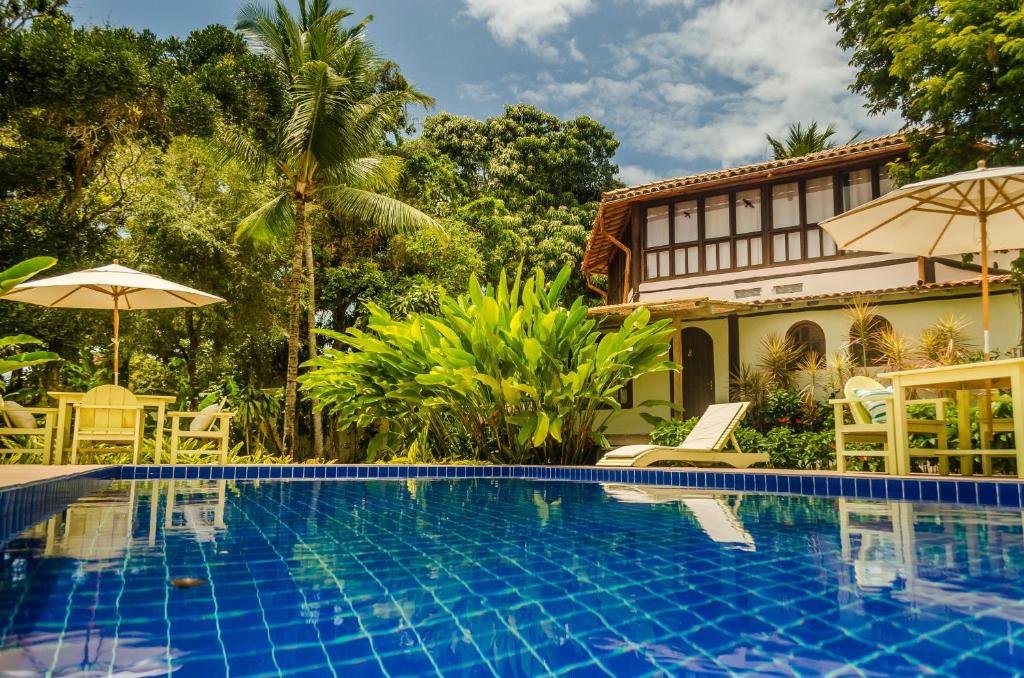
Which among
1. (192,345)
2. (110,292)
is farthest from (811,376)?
(192,345)

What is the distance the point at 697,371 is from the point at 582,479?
28.4 feet

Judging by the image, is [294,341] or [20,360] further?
[294,341]

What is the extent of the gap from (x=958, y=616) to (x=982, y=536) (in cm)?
206

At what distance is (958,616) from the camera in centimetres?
257

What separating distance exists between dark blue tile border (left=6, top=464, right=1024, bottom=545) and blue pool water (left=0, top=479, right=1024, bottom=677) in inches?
9.0

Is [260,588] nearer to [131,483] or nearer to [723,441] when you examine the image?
[131,483]

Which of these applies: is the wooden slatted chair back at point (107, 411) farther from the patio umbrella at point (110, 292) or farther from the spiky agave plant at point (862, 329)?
the spiky agave plant at point (862, 329)

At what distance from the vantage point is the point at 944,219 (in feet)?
25.5

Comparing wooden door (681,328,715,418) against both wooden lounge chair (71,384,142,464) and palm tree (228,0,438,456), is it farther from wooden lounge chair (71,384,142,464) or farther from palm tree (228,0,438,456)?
wooden lounge chair (71,384,142,464)

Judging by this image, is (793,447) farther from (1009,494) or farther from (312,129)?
(312,129)

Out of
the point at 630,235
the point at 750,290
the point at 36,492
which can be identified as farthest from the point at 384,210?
the point at 36,492

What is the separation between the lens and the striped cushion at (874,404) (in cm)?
759

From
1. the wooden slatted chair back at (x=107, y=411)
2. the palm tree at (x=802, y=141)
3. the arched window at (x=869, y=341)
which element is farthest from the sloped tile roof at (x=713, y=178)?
the wooden slatted chair back at (x=107, y=411)

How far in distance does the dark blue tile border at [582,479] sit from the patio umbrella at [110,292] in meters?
2.04
